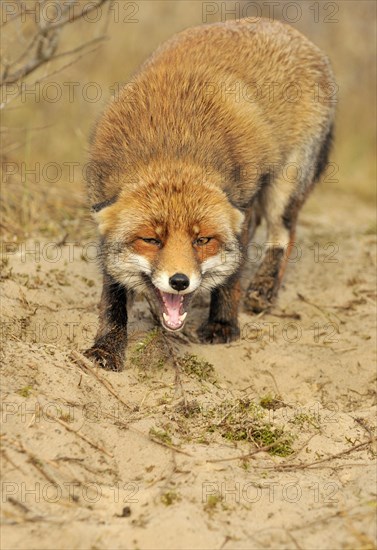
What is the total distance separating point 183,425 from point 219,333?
71.8 inches

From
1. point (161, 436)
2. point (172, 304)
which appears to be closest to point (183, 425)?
point (161, 436)

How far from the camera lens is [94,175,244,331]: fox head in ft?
16.5

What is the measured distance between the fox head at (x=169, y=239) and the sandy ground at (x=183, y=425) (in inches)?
17.7

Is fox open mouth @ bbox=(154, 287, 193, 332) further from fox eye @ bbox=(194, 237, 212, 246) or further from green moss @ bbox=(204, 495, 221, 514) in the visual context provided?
green moss @ bbox=(204, 495, 221, 514)

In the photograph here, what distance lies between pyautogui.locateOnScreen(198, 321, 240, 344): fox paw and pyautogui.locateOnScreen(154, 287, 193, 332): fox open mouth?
3.59 ft

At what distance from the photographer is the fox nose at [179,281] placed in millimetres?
A: 4902

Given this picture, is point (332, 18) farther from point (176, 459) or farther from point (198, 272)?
point (176, 459)

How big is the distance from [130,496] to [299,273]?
15.5 ft

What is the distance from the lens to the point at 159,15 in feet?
50.8

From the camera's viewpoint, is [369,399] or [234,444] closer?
[234,444]

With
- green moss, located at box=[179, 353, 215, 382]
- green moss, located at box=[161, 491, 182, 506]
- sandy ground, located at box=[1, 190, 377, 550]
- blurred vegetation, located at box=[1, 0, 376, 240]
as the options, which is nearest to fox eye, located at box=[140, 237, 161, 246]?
sandy ground, located at box=[1, 190, 377, 550]

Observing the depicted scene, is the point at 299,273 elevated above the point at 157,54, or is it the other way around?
the point at 157,54

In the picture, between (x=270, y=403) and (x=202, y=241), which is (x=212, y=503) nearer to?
(x=270, y=403)

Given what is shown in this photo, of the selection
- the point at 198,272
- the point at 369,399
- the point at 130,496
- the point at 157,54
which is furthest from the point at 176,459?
the point at 157,54
